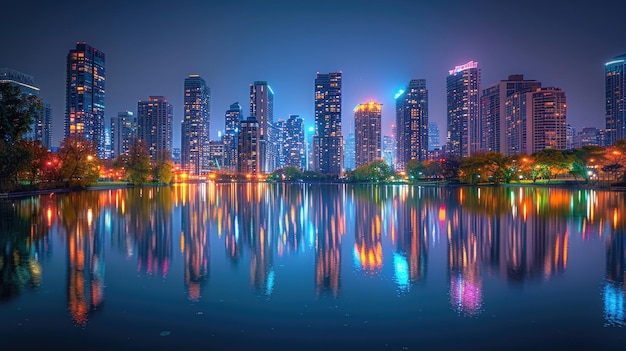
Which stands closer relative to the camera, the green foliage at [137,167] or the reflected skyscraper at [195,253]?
the reflected skyscraper at [195,253]

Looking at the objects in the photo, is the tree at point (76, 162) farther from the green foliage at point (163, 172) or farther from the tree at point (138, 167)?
the green foliage at point (163, 172)

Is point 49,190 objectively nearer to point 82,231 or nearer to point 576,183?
point 82,231

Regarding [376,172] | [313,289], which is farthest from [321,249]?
[376,172]

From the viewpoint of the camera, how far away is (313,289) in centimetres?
1060

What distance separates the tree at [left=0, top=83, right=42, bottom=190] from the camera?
47.4 metres

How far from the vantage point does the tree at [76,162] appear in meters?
68.6

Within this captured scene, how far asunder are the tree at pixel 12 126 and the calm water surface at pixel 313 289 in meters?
34.7

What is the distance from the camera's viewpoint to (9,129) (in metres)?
47.4

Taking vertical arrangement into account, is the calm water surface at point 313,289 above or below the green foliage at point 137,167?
below

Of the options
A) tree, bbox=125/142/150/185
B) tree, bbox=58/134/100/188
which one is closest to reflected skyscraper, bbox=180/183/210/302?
tree, bbox=58/134/100/188

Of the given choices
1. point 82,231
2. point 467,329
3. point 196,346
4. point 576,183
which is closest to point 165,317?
point 196,346

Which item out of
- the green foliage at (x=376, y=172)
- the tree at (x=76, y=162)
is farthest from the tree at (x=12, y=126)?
the green foliage at (x=376, y=172)

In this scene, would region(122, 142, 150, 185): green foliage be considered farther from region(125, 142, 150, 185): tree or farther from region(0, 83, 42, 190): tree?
region(0, 83, 42, 190): tree

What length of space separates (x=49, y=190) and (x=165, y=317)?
64062 millimetres
